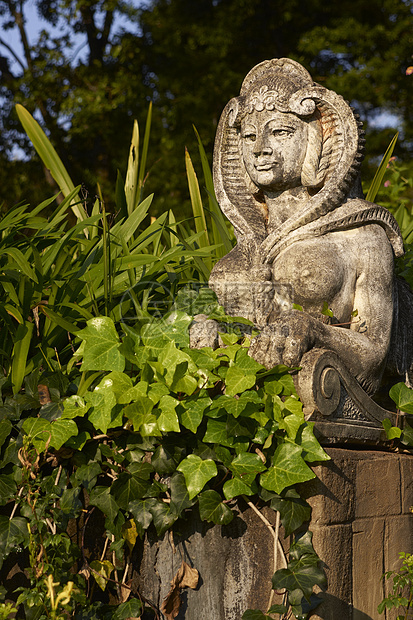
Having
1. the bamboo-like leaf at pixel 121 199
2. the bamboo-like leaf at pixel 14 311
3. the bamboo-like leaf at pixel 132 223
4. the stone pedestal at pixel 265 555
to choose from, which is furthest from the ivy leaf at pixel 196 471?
the bamboo-like leaf at pixel 121 199

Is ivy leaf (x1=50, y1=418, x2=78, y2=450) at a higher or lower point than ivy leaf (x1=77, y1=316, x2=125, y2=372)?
lower

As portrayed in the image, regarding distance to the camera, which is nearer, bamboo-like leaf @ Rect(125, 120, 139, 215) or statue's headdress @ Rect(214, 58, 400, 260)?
statue's headdress @ Rect(214, 58, 400, 260)

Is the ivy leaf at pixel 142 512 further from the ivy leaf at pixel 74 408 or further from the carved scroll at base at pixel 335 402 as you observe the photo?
the carved scroll at base at pixel 335 402

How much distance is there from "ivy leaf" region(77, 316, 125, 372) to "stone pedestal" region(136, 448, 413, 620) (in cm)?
63

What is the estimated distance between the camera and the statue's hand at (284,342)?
7.63ft

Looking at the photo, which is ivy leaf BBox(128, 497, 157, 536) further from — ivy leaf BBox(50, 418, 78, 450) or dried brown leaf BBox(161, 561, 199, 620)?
ivy leaf BBox(50, 418, 78, 450)

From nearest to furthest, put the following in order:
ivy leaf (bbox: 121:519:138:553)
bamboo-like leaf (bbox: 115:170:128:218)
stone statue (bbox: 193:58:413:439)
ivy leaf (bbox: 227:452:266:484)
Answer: ivy leaf (bbox: 227:452:266:484) < ivy leaf (bbox: 121:519:138:553) < stone statue (bbox: 193:58:413:439) < bamboo-like leaf (bbox: 115:170:128:218)

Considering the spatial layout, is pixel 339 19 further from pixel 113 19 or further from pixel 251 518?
pixel 251 518

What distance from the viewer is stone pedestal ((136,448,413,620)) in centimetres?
225

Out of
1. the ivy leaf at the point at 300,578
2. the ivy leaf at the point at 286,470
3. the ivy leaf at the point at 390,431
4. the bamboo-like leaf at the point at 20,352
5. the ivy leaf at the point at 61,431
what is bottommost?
the ivy leaf at the point at 300,578

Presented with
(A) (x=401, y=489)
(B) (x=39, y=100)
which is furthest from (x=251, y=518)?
(B) (x=39, y=100)

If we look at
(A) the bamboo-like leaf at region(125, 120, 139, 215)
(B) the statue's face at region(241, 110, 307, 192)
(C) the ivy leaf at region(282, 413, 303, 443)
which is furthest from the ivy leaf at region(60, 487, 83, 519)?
(A) the bamboo-like leaf at region(125, 120, 139, 215)

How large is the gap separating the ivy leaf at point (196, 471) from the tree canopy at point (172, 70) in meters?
7.21

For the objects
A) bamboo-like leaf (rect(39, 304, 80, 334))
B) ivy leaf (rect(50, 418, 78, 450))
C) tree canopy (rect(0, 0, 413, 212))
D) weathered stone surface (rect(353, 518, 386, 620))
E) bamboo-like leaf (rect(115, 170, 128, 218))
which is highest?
tree canopy (rect(0, 0, 413, 212))
